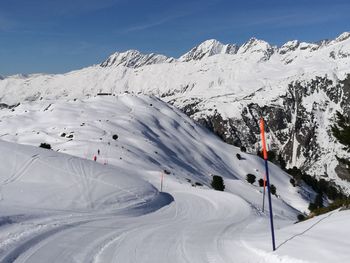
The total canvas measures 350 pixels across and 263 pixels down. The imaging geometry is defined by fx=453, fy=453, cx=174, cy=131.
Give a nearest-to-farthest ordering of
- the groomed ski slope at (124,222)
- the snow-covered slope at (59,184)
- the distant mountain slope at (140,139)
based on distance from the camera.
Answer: the groomed ski slope at (124,222) → the snow-covered slope at (59,184) → the distant mountain slope at (140,139)

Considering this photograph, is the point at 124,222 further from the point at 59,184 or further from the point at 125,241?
the point at 59,184

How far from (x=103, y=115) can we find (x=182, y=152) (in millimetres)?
30766

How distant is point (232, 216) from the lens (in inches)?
1104

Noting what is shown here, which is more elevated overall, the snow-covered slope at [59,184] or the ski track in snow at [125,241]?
the snow-covered slope at [59,184]

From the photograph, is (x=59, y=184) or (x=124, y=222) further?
(x=59, y=184)

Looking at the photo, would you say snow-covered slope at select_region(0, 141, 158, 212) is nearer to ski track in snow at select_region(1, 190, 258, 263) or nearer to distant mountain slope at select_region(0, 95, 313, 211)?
ski track in snow at select_region(1, 190, 258, 263)

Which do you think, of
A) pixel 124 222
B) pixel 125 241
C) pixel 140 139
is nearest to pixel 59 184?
pixel 124 222

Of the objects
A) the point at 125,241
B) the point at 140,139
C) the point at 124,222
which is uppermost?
the point at 140,139

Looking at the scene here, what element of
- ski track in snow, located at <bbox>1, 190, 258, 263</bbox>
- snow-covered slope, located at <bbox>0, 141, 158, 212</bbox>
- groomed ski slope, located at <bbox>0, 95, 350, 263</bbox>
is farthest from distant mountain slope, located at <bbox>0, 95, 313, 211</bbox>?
ski track in snow, located at <bbox>1, 190, 258, 263</bbox>

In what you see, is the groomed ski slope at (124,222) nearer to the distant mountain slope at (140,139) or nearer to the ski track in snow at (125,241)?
the ski track in snow at (125,241)

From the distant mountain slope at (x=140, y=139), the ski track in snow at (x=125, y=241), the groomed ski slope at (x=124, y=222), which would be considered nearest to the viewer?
the ski track in snow at (x=125, y=241)

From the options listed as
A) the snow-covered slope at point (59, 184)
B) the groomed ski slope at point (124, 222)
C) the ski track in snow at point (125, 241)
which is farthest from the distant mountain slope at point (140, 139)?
the ski track in snow at point (125, 241)

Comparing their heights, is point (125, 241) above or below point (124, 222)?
above

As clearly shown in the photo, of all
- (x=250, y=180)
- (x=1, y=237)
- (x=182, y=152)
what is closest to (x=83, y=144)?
(x=182, y=152)
